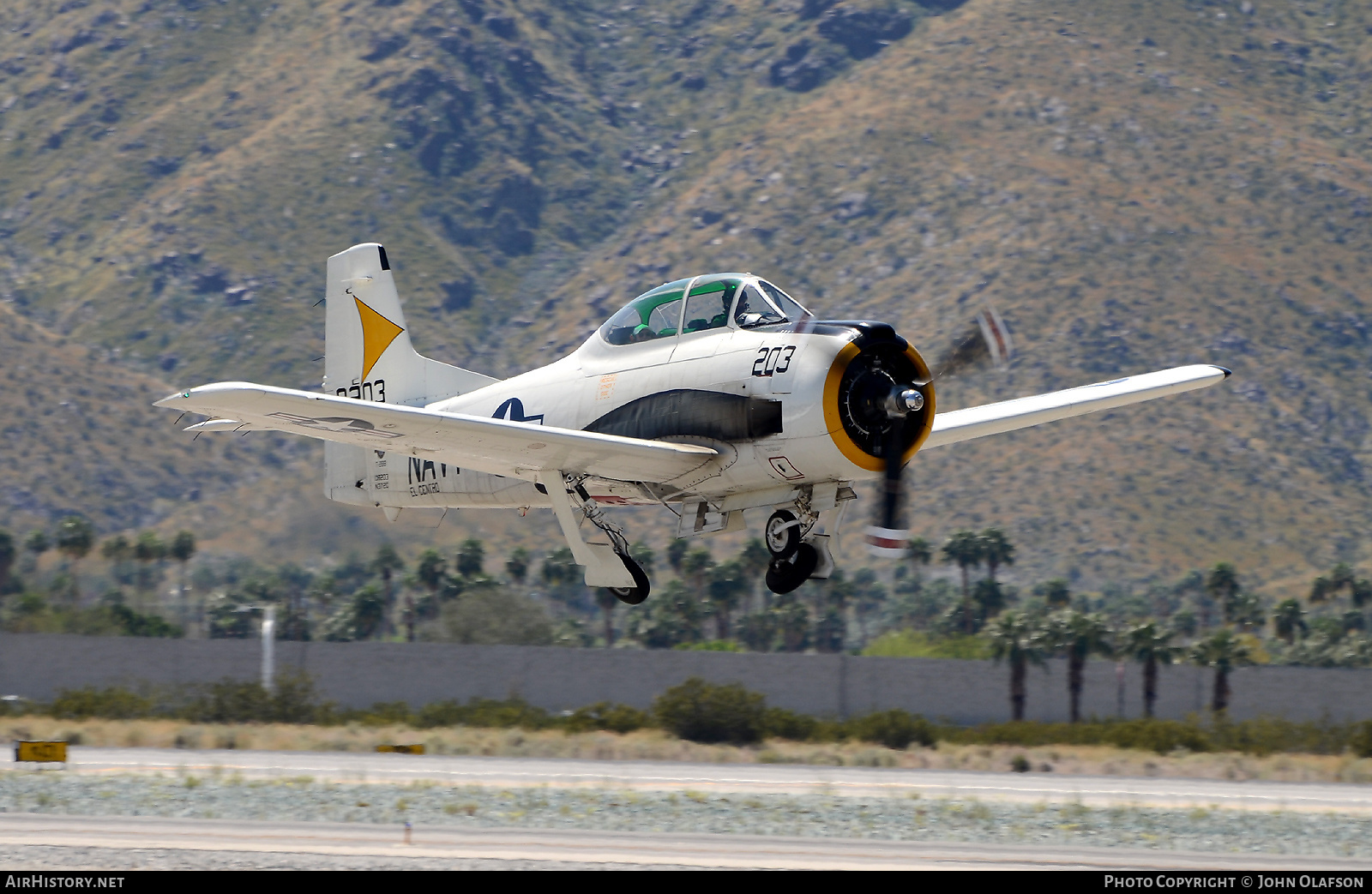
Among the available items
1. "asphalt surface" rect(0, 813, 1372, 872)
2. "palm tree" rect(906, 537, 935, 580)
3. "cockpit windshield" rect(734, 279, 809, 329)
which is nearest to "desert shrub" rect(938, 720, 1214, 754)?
"palm tree" rect(906, 537, 935, 580)

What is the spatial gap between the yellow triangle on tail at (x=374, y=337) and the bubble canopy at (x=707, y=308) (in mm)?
6207

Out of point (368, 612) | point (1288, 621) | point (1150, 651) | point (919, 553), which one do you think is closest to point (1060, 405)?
point (1150, 651)

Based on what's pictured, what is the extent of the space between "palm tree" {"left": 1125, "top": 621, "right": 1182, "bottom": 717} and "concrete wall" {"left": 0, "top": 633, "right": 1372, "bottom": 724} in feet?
1.62

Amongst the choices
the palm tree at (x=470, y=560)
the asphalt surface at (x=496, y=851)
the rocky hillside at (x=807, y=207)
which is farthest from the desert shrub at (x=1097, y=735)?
the rocky hillside at (x=807, y=207)

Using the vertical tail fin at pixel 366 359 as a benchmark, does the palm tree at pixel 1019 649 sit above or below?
below

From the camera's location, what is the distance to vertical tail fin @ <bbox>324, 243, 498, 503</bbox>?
89.4 ft

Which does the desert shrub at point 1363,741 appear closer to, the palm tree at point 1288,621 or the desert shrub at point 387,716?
the desert shrub at point 387,716

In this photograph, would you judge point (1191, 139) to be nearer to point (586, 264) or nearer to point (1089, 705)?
point (586, 264)

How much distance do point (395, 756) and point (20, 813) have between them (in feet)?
58.0

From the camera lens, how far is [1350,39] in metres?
165

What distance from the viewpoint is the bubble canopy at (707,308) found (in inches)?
870

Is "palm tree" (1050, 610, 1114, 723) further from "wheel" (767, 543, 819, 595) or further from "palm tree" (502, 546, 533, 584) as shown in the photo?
"wheel" (767, 543, 819, 595)

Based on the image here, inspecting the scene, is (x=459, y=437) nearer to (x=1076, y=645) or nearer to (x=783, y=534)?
(x=783, y=534)

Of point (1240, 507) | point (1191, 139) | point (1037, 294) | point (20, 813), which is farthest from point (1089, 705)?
point (1191, 139)
